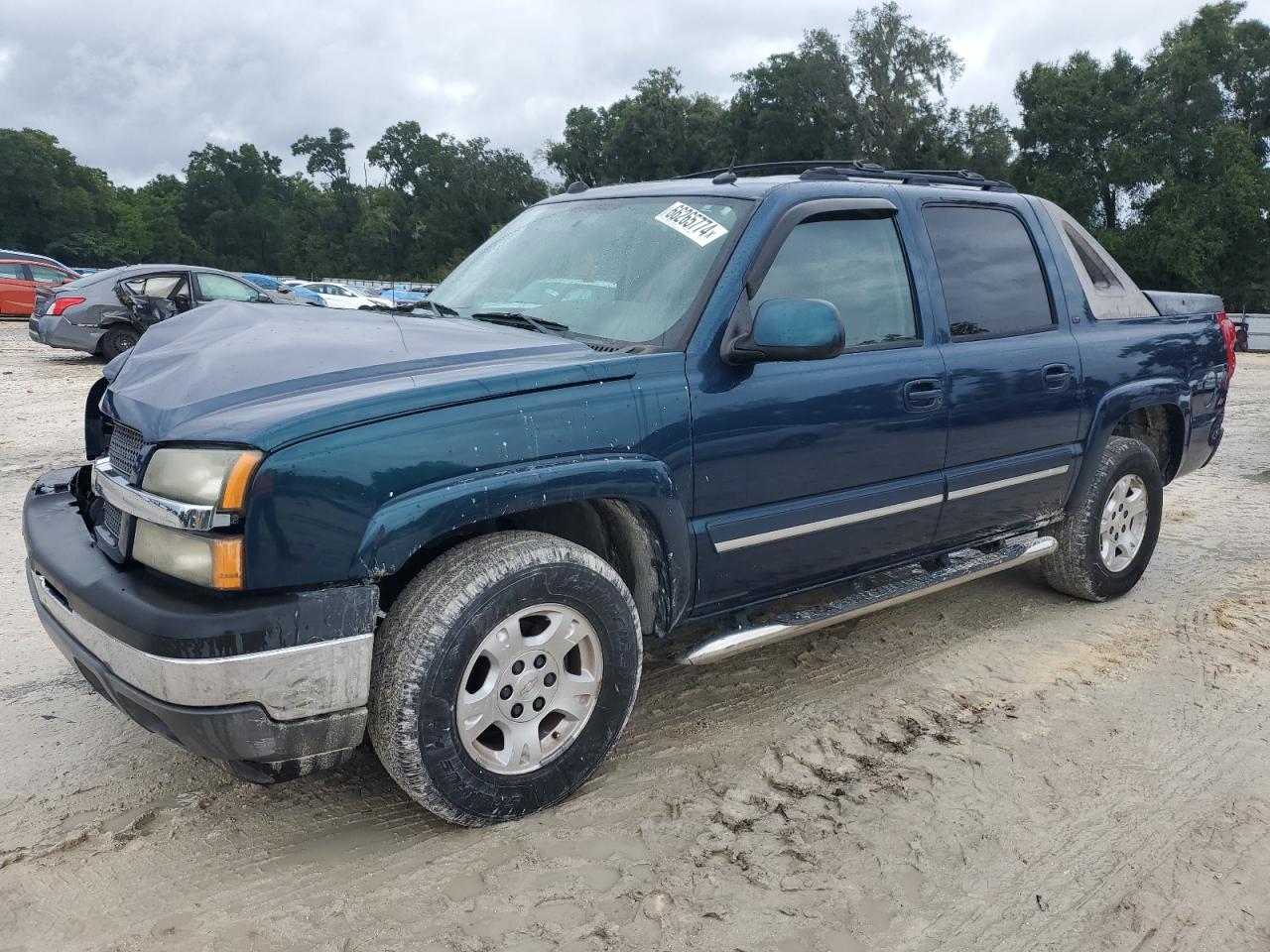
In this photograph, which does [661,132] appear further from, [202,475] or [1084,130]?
[202,475]

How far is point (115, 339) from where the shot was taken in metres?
13.4

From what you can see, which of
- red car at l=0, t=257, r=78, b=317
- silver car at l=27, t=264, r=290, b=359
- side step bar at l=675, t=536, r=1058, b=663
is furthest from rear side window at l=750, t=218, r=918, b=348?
red car at l=0, t=257, r=78, b=317

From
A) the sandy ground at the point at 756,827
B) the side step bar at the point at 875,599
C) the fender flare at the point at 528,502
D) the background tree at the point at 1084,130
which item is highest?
the background tree at the point at 1084,130

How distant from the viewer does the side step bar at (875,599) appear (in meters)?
3.15

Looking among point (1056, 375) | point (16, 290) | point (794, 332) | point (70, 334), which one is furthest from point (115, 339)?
point (794, 332)

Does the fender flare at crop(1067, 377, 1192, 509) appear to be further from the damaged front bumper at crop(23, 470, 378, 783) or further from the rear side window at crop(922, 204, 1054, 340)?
the damaged front bumper at crop(23, 470, 378, 783)

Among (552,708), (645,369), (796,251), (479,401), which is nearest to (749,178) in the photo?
(796,251)

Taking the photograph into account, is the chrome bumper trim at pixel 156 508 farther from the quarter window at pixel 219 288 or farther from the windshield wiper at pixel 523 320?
the quarter window at pixel 219 288

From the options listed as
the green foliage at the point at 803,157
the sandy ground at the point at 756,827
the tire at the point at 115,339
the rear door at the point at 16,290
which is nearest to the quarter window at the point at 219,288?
the tire at the point at 115,339

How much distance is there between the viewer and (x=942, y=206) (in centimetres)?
393

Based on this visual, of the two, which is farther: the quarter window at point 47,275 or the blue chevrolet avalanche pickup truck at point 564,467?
the quarter window at point 47,275

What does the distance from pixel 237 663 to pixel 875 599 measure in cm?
223

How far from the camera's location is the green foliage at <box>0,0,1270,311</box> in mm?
33625

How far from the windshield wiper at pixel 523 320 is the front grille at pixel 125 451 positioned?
1198 millimetres
